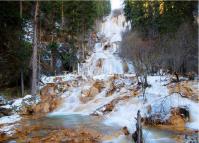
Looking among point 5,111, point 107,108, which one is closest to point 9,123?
point 5,111

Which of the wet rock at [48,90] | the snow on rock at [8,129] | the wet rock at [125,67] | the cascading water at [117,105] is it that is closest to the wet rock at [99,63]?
the wet rock at [125,67]

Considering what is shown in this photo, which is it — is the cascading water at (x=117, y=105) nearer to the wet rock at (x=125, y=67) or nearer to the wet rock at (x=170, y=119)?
the wet rock at (x=125, y=67)

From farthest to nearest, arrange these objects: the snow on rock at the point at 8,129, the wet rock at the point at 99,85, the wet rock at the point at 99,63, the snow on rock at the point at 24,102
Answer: the wet rock at the point at 99,63 < the wet rock at the point at 99,85 < the snow on rock at the point at 24,102 < the snow on rock at the point at 8,129

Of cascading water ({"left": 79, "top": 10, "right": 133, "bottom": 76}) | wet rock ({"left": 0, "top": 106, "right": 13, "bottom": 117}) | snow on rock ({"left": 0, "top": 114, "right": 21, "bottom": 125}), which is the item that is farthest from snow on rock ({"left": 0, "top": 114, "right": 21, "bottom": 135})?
Result: cascading water ({"left": 79, "top": 10, "right": 133, "bottom": 76})

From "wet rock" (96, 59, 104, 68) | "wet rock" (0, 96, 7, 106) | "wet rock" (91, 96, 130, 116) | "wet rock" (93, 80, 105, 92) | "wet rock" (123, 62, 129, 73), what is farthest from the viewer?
"wet rock" (96, 59, 104, 68)

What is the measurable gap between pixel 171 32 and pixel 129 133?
1954cm

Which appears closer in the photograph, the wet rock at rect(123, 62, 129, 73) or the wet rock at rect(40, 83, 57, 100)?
the wet rock at rect(40, 83, 57, 100)

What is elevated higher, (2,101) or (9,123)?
(2,101)

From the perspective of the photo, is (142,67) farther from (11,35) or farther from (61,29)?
(61,29)

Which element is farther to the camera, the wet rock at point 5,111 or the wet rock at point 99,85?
the wet rock at point 99,85

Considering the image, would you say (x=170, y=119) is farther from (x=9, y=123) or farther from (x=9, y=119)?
(x=9, y=119)

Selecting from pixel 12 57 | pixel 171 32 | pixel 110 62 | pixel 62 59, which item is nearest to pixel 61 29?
pixel 62 59

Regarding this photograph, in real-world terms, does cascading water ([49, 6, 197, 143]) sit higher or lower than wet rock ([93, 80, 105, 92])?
lower

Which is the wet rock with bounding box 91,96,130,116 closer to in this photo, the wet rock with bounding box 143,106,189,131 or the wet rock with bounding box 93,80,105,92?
the wet rock with bounding box 143,106,189,131
